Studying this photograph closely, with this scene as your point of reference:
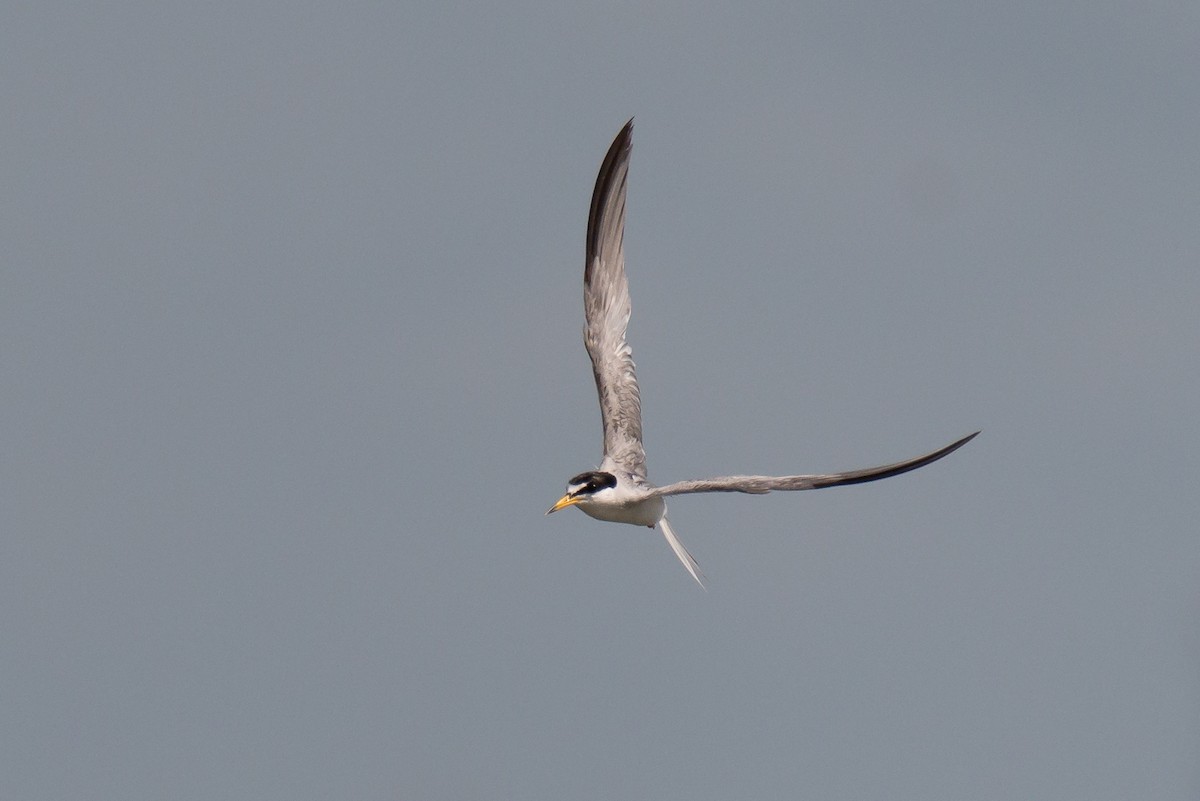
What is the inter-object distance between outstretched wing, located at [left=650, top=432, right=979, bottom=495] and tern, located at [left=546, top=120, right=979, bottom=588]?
0.63m

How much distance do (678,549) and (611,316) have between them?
227 inches

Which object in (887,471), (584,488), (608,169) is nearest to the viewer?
(887,471)

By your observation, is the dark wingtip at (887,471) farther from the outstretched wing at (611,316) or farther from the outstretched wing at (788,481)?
the outstretched wing at (611,316)

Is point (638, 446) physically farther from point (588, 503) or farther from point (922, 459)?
point (922, 459)

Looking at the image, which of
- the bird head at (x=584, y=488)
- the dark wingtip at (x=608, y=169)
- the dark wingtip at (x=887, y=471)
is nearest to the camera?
the dark wingtip at (x=887, y=471)

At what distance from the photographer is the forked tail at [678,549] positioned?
28781 mm

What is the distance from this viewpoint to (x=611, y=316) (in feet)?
112

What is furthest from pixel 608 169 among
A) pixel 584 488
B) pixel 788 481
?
pixel 788 481

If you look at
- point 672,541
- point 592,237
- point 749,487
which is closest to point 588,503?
point 672,541

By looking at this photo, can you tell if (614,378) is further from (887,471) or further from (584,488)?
(887,471)

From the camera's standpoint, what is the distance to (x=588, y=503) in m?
29.5

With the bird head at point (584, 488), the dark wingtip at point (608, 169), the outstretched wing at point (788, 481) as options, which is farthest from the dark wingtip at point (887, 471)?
the dark wingtip at point (608, 169)

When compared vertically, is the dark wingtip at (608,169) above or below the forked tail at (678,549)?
above

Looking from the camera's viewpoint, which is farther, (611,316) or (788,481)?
(611,316)
